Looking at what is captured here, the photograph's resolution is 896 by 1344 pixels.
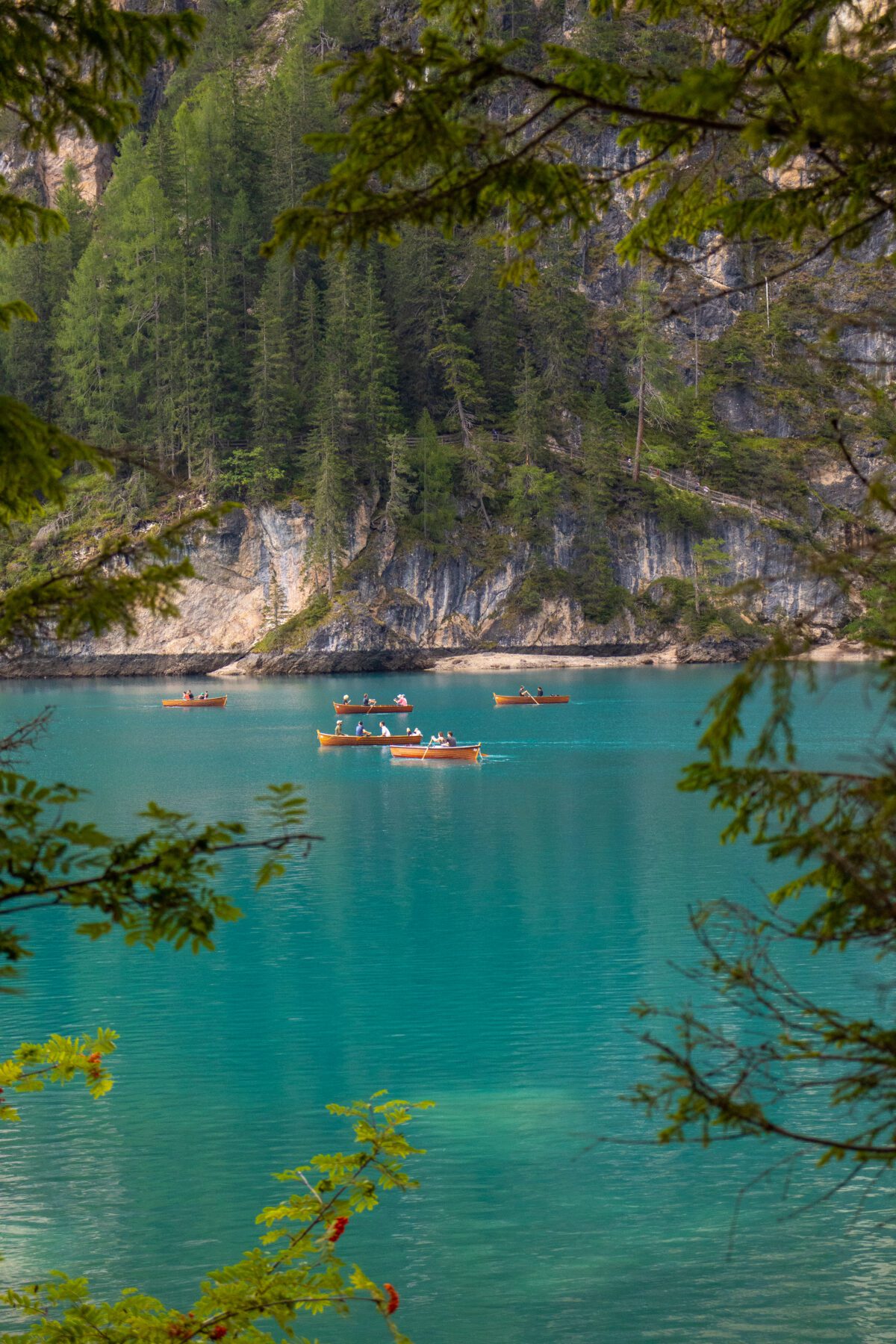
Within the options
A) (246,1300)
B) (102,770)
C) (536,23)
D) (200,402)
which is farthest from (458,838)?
(536,23)

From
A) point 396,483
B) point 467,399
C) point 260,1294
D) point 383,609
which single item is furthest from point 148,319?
point 260,1294

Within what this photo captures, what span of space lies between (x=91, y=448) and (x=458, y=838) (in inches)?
1106

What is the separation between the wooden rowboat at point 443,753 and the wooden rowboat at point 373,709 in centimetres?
926

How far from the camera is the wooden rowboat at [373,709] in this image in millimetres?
56903

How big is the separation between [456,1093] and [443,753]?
3088 cm


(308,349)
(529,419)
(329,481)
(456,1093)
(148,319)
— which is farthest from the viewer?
(148,319)

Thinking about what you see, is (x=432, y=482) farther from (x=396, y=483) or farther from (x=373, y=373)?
(x=373, y=373)

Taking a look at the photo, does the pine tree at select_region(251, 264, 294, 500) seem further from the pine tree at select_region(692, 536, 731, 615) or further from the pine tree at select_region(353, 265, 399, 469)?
the pine tree at select_region(692, 536, 731, 615)

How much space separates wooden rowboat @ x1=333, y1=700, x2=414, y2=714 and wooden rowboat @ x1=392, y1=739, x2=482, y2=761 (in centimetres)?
926

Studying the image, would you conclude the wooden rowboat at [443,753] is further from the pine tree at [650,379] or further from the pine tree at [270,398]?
the pine tree at [650,379]

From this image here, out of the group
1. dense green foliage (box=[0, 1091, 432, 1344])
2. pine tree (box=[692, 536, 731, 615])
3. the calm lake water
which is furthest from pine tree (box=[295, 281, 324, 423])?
dense green foliage (box=[0, 1091, 432, 1344])

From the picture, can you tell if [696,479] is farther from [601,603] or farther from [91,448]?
[91,448]

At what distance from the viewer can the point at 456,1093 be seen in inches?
622

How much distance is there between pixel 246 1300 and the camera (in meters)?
6.45
